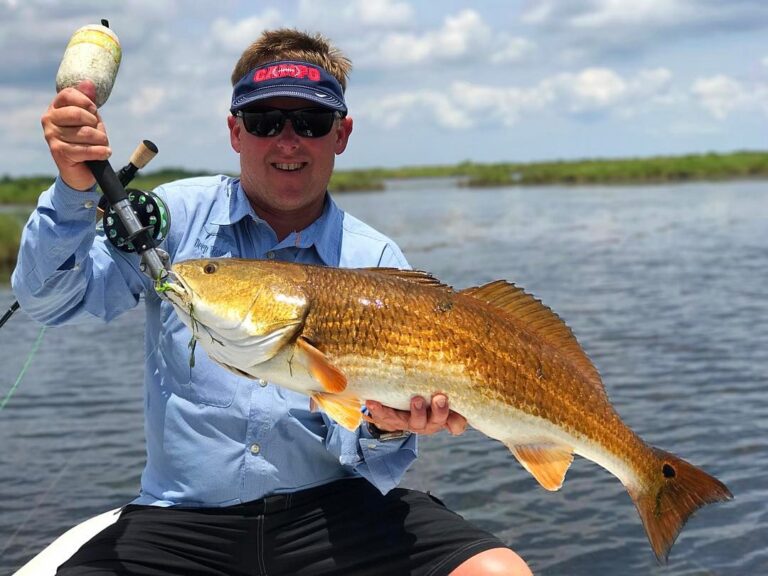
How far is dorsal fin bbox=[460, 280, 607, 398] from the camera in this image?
347 cm

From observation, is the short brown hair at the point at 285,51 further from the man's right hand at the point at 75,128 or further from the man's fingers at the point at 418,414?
the man's fingers at the point at 418,414

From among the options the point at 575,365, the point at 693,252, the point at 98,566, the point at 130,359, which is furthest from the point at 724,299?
the point at 98,566

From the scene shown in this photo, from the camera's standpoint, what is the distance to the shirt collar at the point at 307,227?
393cm

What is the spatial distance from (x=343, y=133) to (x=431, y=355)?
1574 millimetres

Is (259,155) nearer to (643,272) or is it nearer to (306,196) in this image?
(306,196)

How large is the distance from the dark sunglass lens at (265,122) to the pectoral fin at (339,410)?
1353 millimetres

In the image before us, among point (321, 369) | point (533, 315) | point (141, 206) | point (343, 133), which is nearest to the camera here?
point (321, 369)

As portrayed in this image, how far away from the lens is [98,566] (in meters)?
3.33

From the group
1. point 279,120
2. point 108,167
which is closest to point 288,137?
point 279,120

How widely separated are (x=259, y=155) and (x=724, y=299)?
12.3m

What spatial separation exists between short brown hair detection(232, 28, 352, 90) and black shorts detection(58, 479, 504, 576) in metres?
1.97

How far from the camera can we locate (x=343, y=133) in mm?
4316

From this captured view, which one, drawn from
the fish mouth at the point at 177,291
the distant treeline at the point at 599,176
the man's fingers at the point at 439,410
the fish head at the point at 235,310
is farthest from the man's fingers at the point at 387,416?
the distant treeline at the point at 599,176

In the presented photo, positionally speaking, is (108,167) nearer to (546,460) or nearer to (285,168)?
(285,168)
